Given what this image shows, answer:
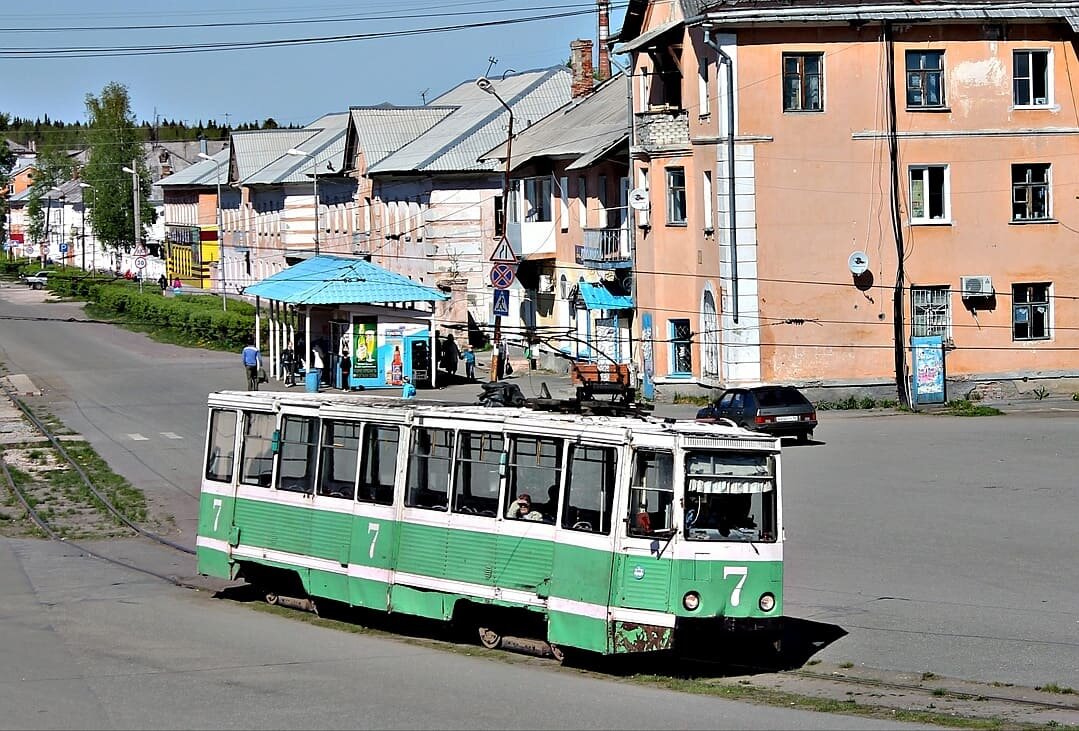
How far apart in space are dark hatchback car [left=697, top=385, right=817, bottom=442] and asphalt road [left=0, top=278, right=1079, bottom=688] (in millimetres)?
595

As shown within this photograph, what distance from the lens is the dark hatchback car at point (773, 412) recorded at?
31.0m

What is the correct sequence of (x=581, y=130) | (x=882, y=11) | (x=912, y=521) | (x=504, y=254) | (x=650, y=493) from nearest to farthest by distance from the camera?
(x=650, y=493), (x=912, y=521), (x=882, y=11), (x=581, y=130), (x=504, y=254)

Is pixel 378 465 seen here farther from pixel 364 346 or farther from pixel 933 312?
pixel 364 346

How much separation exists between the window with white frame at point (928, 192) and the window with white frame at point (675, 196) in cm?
621

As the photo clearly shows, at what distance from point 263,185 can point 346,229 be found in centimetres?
1144

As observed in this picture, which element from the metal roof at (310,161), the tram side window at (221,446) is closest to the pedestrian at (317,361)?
the metal roof at (310,161)

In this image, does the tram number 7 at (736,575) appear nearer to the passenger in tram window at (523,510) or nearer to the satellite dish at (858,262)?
the passenger in tram window at (523,510)

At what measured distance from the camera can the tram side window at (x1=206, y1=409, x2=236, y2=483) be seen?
18.0 meters

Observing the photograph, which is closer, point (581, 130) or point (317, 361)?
point (317, 361)

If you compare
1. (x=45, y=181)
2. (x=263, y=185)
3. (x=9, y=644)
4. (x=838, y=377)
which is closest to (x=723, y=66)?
(x=838, y=377)

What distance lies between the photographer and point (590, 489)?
13648 mm

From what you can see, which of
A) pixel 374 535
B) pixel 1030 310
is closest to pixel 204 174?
pixel 1030 310

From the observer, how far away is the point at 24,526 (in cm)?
2519

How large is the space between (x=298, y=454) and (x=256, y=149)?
74.7 meters
